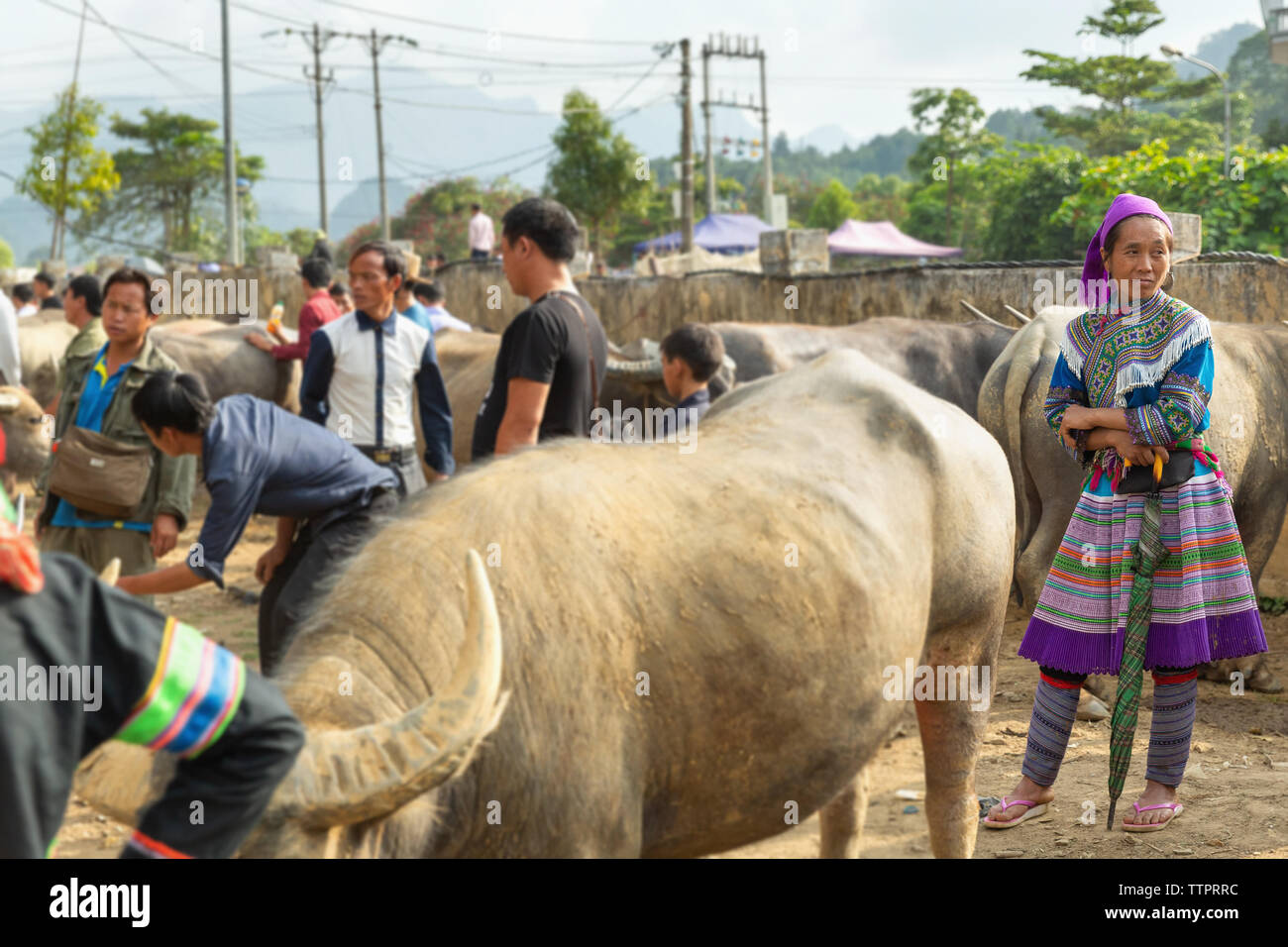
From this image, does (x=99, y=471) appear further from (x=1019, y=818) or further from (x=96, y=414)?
(x=1019, y=818)

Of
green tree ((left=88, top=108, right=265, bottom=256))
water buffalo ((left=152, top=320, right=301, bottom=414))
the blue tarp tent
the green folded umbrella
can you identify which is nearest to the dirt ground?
the green folded umbrella

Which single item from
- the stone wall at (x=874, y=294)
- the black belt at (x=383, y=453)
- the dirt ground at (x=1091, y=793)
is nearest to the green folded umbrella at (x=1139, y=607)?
the dirt ground at (x=1091, y=793)

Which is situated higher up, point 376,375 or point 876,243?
point 876,243

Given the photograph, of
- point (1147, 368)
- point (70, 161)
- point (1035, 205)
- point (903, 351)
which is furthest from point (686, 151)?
point (1147, 368)

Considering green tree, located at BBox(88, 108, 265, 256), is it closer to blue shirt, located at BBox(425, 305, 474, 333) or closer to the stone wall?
the stone wall

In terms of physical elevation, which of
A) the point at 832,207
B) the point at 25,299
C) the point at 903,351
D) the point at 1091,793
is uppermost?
the point at 832,207

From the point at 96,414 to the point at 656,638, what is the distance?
3.19m

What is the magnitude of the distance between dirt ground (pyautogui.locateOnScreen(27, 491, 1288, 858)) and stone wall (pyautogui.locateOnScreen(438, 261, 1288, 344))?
85.4 inches

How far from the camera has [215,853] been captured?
1627 mm

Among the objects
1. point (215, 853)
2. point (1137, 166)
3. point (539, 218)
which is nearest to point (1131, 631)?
point (539, 218)

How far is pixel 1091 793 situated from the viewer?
4.82 meters

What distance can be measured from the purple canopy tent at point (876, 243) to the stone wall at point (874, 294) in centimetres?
2194

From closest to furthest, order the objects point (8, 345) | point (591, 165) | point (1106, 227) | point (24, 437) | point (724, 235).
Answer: point (1106, 227), point (24, 437), point (8, 345), point (724, 235), point (591, 165)
